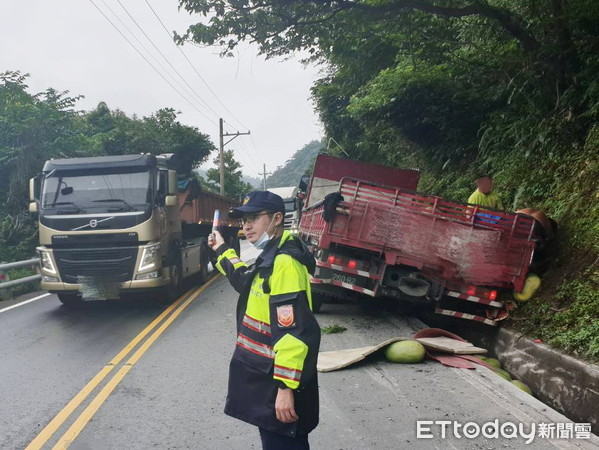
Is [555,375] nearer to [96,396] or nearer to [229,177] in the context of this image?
[96,396]

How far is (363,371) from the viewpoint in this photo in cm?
531

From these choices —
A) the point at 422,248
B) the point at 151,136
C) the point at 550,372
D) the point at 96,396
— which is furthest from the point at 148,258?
the point at 151,136

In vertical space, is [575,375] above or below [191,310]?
above

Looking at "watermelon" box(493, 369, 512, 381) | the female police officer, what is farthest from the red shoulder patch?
"watermelon" box(493, 369, 512, 381)

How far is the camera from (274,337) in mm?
2289

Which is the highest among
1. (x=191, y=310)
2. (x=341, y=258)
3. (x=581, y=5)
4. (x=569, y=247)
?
(x=581, y=5)

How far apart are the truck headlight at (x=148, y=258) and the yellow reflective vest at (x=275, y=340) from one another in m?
6.08

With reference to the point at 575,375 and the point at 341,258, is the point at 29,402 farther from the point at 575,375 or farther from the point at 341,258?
the point at 575,375

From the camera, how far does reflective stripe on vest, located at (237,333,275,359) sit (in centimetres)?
240

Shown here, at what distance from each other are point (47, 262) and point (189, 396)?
4909 mm

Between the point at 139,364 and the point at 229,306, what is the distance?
11.4ft

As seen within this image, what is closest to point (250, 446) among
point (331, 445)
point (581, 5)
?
point (331, 445)

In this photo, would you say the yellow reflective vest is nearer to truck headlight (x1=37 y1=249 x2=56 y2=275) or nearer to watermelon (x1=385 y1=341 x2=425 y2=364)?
watermelon (x1=385 y1=341 x2=425 y2=364)

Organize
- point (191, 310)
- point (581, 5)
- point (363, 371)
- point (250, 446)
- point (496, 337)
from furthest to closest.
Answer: point (191, 310) → point (581, 5) → point (496, 337) → point (363, 371) → point (250, 446)
